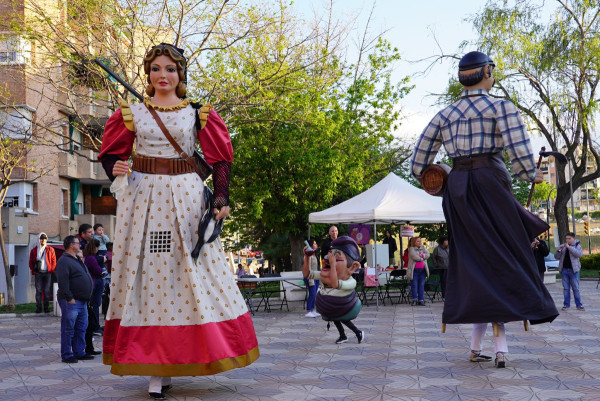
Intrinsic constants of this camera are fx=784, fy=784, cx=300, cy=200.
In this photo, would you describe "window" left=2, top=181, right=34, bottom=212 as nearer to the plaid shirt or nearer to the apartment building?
the apartment building

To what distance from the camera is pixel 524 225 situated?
6.48 metres

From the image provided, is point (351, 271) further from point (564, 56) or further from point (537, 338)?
point (564, 56)

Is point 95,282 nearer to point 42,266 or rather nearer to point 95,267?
point 95,267

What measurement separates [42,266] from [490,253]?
11.8 metres

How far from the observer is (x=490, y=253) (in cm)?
636

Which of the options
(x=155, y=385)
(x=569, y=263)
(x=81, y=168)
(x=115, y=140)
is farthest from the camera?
(x=81, y=168)

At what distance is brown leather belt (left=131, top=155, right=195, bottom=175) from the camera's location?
5.80 meters

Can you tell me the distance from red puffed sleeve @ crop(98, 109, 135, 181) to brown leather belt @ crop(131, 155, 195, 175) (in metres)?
0.19

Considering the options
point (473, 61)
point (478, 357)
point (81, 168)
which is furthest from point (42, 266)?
point (81, 168)

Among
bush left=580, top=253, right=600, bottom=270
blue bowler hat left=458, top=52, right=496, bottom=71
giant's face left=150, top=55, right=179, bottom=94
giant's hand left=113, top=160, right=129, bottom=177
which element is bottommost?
bush left=580, top=253, right=600, bottom=270

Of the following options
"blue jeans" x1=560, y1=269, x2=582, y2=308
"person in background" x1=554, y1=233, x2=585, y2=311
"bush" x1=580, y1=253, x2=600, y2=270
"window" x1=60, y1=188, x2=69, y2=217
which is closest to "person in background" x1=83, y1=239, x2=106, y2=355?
"blue jeans" x1=560, y1=269, x2=582, y2=308

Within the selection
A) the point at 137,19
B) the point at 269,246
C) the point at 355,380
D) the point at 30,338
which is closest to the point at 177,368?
the point at 355,380

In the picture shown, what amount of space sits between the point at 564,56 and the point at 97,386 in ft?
87.1

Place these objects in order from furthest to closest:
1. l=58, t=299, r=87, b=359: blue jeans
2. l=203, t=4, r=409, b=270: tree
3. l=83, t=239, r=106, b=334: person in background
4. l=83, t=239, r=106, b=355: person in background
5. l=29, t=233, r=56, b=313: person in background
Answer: l=203, t=4, r=409, b=270: tree < l=29, t=233, r=56, b=313: person in background < l=83, t=239, r=106, b=334: person in background < l=83, t=239, r=106, b=355: person in background < l=58, t=299, r=87, b=359: blue jeans
